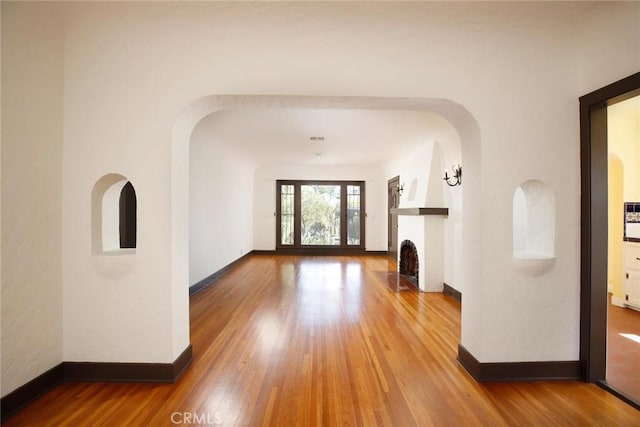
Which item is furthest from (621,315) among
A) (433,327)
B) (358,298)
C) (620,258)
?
(358,298)

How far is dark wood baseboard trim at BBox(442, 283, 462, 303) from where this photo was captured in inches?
164

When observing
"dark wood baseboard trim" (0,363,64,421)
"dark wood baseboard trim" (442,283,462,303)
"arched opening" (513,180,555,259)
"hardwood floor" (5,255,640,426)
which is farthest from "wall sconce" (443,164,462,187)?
"dark wood baseboard trim" (0,363,64,421)

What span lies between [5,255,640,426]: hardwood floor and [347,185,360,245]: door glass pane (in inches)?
204

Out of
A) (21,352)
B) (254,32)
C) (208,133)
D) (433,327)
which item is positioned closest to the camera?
(21,352)

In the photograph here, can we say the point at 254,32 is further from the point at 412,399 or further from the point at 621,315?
the point at 621,315

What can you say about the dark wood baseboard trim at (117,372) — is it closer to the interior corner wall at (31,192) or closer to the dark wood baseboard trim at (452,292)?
the interior corner wall at (31,192)

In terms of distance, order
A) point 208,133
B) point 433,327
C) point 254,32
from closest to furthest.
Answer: point 254,32 → point 433,327 → point 208,133

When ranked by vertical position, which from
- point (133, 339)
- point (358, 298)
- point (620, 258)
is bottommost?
point (358, 298)

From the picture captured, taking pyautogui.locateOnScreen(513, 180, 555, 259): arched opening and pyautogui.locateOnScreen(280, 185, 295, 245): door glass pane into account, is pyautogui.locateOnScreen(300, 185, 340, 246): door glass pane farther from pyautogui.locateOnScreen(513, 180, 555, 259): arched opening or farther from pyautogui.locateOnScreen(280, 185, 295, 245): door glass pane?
pyautogui.locateOnScreen(513, 180, 555, 259): arched opening

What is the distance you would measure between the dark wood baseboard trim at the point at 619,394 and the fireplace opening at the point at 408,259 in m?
3.29

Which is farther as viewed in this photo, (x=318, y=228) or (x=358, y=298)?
(x=318, y=228)

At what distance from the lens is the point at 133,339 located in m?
2.13

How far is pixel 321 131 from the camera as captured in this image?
4.55 meters

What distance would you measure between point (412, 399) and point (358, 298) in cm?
230
